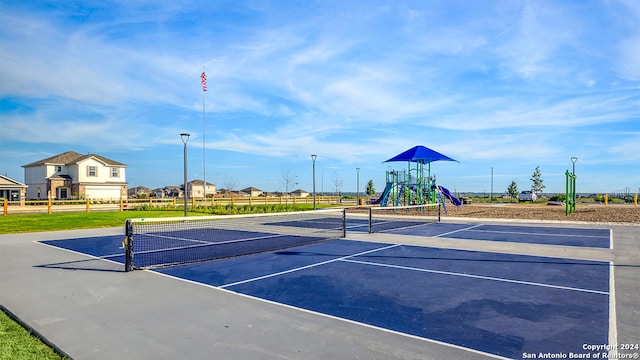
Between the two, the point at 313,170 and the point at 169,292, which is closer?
the point at 169,292

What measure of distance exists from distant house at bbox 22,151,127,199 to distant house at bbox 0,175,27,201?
3.36 metres

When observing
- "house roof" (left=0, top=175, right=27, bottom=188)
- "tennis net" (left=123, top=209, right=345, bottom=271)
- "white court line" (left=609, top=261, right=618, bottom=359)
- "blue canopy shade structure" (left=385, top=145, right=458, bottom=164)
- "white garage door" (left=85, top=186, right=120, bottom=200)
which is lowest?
"tennis net" (left=123, top=209, right=345, bottom=271)

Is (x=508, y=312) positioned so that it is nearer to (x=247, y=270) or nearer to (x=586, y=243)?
(x=247, y=270)

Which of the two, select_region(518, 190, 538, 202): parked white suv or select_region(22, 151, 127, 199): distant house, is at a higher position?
select_region(22, 151, 127, 199): distant house

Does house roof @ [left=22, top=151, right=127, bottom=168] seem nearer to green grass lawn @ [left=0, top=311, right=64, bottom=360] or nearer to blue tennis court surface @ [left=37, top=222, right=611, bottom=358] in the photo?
blue tennis court surface @ [left=37, top=222, right=611, bottom=358]

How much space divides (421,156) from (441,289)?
20.2 meters

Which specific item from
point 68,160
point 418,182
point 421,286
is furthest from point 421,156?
point 68,160

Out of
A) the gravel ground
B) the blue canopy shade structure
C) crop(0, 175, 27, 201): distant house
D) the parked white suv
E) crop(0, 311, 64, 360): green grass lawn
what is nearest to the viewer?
crop(0, 311, 64, 360): green grass lawn

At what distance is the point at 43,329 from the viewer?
440cm

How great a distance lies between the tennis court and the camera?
406 cm

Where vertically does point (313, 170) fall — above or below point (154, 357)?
above

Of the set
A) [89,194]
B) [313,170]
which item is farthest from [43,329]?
[89,194]

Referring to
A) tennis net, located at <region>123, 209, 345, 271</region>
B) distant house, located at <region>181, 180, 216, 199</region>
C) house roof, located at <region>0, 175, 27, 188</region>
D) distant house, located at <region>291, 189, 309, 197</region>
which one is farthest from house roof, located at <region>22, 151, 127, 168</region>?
distant house, located at <region>291, 189, 309, 197</region>

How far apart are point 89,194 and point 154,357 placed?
49.8 m
